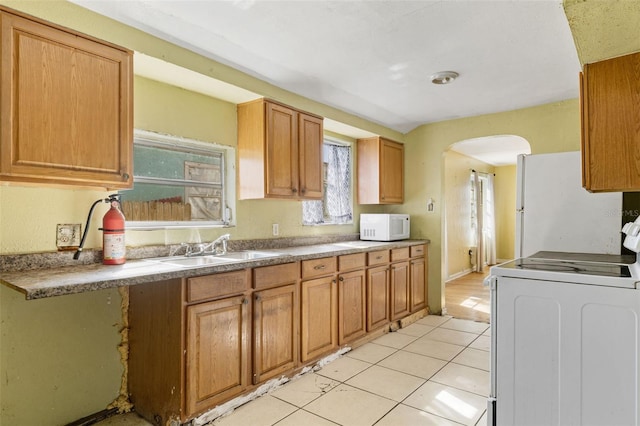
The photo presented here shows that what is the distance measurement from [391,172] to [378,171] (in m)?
0.28

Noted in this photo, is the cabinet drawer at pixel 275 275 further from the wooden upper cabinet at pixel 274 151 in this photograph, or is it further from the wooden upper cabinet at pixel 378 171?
the wooden upper cabinet at pixel 378 171

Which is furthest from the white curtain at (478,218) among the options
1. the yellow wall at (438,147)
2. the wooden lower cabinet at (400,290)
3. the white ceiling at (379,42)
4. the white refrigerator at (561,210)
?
the white refrigerator at (561,210)

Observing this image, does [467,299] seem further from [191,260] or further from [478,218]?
[191,260]

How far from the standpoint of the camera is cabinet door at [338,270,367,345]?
10.2 ft

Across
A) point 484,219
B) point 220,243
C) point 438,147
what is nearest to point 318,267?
point 220,243

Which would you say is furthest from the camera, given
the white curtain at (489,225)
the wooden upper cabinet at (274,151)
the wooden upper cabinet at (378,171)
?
the white curtain at (489,225)

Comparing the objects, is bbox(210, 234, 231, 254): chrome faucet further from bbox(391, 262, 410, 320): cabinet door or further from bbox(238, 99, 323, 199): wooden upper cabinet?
bbox(391, 262, 410, 320): cabinet door

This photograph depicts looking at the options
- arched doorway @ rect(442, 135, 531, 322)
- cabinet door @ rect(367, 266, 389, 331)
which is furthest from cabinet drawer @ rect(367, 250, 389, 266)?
arched doorway @ rect(442, 135, 531, 322)

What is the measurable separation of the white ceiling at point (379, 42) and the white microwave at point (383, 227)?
130 cm

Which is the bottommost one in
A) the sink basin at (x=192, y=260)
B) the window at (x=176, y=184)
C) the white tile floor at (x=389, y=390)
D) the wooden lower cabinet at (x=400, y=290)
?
the white tile floor at (x=389, y=390)

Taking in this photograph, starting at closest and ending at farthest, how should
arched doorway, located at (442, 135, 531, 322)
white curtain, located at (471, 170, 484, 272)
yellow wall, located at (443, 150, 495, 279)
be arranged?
arched doorway, located at (442, 135, 531, 322) < yellow wall, located at (443, 150, 495, 279) < white curtain, located at (471, 170, 484, 272)

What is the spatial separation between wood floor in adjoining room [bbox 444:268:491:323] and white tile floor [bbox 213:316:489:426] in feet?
3.03

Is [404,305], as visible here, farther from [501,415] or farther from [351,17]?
[351,17]

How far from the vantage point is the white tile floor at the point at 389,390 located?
2131mm
